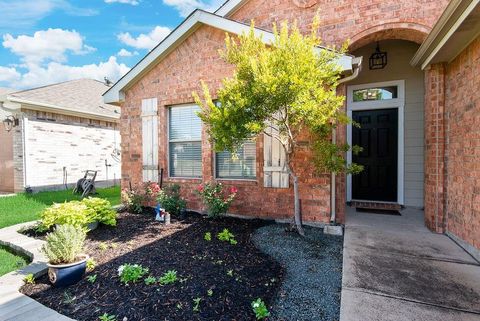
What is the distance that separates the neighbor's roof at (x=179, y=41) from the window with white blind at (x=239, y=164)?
1991 mm

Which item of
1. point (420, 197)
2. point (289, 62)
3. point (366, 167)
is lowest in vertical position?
point (420, 197)

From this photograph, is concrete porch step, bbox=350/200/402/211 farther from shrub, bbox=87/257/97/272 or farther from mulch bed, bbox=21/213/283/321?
shrub, bbox=87/257/97/272

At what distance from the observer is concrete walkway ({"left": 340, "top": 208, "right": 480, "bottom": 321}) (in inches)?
79.2

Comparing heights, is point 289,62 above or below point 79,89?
below

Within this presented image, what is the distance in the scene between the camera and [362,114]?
19.9 feet

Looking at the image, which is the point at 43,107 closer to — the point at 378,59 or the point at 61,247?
the point at 61,247

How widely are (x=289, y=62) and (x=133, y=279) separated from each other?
3.03 metres

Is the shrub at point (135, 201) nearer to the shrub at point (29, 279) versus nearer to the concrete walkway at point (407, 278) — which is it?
the shrub at point (29, 279)

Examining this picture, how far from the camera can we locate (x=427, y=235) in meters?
3.81

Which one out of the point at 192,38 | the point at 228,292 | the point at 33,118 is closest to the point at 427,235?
the point at 228,292

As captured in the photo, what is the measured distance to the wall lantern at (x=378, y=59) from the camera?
222 inches

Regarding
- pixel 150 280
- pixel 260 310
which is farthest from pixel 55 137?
pixel 260 310

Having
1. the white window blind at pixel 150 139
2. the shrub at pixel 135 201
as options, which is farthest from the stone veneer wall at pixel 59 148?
the white window blind at pixel 150 139

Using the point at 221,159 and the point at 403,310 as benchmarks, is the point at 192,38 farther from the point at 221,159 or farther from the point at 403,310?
the point at 403,310
